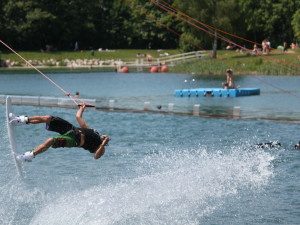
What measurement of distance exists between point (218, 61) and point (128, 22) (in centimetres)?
3196

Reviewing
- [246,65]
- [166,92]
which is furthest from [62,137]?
[246,65]

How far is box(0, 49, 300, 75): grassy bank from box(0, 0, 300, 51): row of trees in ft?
11.6

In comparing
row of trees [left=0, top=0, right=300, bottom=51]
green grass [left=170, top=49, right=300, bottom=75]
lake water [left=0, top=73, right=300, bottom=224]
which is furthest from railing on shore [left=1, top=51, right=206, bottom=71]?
lake water [left=0, top=73, right=300, bottom=224]

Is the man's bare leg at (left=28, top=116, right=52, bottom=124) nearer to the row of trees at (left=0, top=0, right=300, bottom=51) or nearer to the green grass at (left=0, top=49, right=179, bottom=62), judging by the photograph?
the row of trees at (left=0, top=0, right=300, bottom=51)

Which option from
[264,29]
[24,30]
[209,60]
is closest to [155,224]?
[209,60]

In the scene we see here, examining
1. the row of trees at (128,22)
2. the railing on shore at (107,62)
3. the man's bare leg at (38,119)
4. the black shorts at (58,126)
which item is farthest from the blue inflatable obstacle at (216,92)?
the railing on shore at (107,62)

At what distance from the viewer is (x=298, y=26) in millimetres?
64938

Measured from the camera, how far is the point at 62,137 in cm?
→ 1291

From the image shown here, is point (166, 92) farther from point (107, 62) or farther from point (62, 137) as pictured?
point (107, 62)

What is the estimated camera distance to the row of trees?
69.6m

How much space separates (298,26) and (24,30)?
38185 mm

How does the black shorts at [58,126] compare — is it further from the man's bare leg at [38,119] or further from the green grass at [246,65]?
the green grass at [246,65]

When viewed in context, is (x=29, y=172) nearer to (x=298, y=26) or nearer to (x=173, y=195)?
(x=173, y=195)

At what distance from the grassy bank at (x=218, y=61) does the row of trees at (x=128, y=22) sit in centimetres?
355
